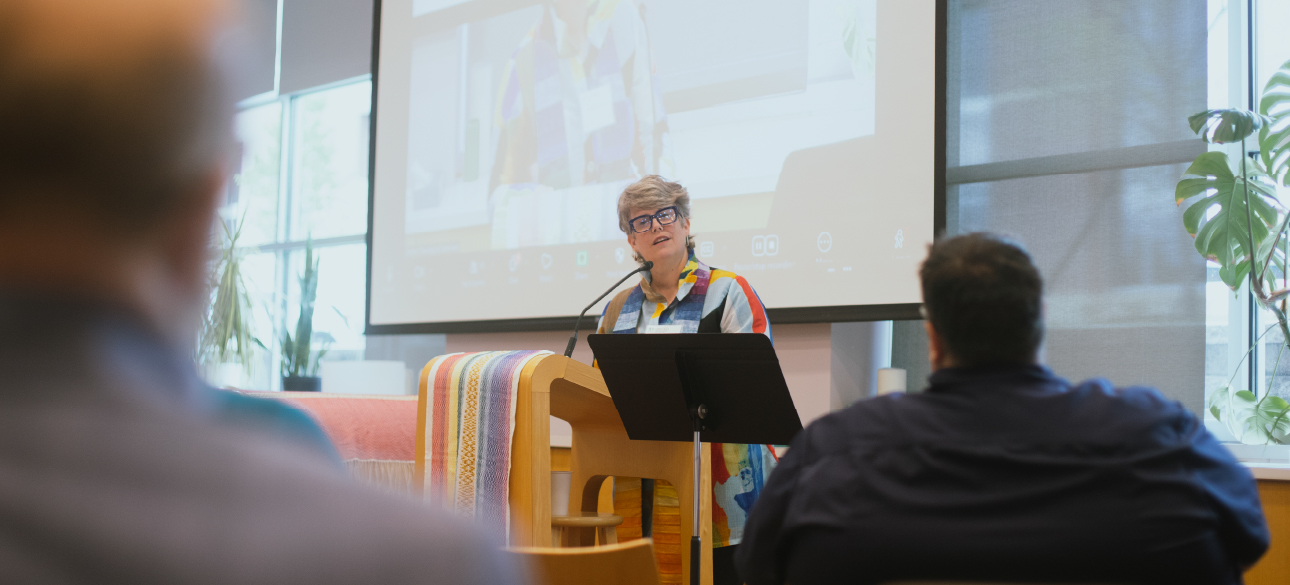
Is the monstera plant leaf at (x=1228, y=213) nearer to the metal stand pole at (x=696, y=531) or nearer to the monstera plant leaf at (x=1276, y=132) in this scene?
the monstera plant leaf at (x=1276, y=132)

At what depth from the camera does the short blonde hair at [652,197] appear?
2570 mm

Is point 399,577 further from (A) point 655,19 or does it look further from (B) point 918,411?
(A) point 655,19

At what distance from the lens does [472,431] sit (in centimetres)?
190

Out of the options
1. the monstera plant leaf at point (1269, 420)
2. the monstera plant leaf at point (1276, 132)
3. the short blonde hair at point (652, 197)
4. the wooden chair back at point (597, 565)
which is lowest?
the wooden chair back at point (597, 565)

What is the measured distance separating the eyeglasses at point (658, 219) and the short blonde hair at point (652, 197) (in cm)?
1

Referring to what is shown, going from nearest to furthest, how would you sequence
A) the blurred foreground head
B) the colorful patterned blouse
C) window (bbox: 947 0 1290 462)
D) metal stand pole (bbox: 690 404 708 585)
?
the blurred foreground head
metal stand pole (bbox: 690 404 708 585)
the colorful patterned blouse
window (bbox: 947 0 1290 462)

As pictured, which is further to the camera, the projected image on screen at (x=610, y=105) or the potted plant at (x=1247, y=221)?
the projected image on screen at (x=610, y=105)

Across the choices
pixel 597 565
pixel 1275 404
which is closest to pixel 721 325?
pixel 597 565


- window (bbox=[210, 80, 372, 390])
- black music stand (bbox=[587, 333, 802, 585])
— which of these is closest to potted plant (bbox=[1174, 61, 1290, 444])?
black music stand (bbox=[587, 333, 802, 585])

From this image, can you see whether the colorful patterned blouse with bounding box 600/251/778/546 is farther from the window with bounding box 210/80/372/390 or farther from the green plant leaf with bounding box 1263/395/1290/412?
the window with bounding box 210/80/372/390

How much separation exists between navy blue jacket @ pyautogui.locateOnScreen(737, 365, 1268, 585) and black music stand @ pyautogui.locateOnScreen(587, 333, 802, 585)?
671 mm

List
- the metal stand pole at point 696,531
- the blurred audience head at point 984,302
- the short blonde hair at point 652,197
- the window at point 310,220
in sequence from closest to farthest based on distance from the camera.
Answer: the blurred audience head at point 984,302, the metal stand pole at point 696,531, the short blonde hair at point 652,197, the window at point 310,220

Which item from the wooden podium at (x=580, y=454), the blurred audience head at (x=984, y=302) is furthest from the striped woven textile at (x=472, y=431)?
the blurred audience head at (x=984, y=302)

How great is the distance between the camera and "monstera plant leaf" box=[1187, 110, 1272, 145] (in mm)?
2668
